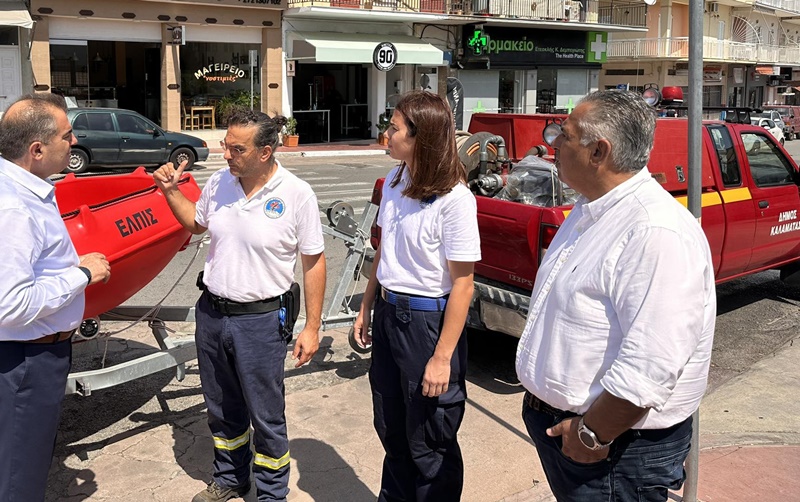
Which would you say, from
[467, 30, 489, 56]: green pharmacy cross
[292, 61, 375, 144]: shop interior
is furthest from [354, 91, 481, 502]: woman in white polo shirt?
[467, 30, 489, 56]: green pharmacy cross

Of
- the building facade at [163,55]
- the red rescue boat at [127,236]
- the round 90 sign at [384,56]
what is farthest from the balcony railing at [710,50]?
the red rescue boat at [127,236]

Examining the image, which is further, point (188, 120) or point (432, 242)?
point (188, 120)

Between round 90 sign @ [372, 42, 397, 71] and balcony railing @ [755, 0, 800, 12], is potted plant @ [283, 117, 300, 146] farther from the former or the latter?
balcony railing @ [755, 0, 800, 12]

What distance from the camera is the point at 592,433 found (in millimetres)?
2230

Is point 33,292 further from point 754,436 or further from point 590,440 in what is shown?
point 754,436

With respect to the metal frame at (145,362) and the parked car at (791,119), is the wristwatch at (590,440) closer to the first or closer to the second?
the metal frame at (145,362)

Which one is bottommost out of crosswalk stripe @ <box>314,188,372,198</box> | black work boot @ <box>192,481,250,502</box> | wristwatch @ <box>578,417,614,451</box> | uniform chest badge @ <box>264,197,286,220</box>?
black work boot @ <box>192,481,250,502</box>

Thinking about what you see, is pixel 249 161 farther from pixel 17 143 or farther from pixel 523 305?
pixel 523 305

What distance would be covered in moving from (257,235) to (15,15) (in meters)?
20.9

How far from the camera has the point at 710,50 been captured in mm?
42125

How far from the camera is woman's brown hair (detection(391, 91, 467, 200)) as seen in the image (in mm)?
3189

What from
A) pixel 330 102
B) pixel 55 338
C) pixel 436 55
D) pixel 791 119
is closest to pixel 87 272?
pixel 55 338

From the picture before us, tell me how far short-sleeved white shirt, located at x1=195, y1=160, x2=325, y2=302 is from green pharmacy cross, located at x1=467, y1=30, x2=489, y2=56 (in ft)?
91.9

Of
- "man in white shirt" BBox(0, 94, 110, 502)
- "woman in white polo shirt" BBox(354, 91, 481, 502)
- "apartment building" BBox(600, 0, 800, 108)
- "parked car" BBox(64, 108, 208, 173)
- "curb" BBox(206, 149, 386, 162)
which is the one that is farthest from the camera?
"apartment building" BBox(600, 0, 800, 108)
